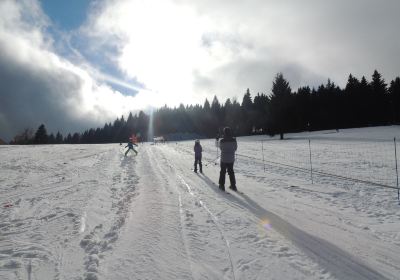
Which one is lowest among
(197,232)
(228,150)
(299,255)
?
(299,255)

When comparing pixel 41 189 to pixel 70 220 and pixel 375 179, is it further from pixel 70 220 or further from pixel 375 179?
pixel 375 179

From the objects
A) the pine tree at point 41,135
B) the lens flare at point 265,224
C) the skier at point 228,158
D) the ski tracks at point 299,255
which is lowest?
the ski tracks at point 299,255

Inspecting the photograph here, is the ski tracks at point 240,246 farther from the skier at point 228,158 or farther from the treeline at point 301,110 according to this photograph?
the treeline at point 301,110

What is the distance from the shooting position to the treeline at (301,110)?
4831cm

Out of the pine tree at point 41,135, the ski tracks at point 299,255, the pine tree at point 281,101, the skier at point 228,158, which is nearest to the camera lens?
the ski tracks at point 299,255

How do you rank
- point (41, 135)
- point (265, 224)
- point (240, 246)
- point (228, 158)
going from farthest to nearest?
point (41, 135) < point (228, 158) < point (265, 224) < point (240, 246)

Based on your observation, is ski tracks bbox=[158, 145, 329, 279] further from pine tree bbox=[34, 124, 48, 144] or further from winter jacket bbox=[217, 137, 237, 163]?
pine tree bbox=[34, 124, 48, 144]

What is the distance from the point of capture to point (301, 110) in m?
68.5

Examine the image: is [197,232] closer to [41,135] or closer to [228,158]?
[228,158]

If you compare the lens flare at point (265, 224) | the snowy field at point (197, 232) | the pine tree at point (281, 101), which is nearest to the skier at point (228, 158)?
the snowy field at point (197, 232)

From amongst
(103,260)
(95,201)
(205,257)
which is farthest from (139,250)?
(95,201)

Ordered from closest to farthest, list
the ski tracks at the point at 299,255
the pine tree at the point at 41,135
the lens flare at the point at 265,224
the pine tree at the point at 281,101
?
1. the ski tracks at the point at 299,255
2. the lens flare at the point at 265,224
3. the pine tree at the point at 281,101
4. the pine tree at the point at 41,135

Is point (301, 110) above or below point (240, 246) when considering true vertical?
above

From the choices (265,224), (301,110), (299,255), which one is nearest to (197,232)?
(265,224)
